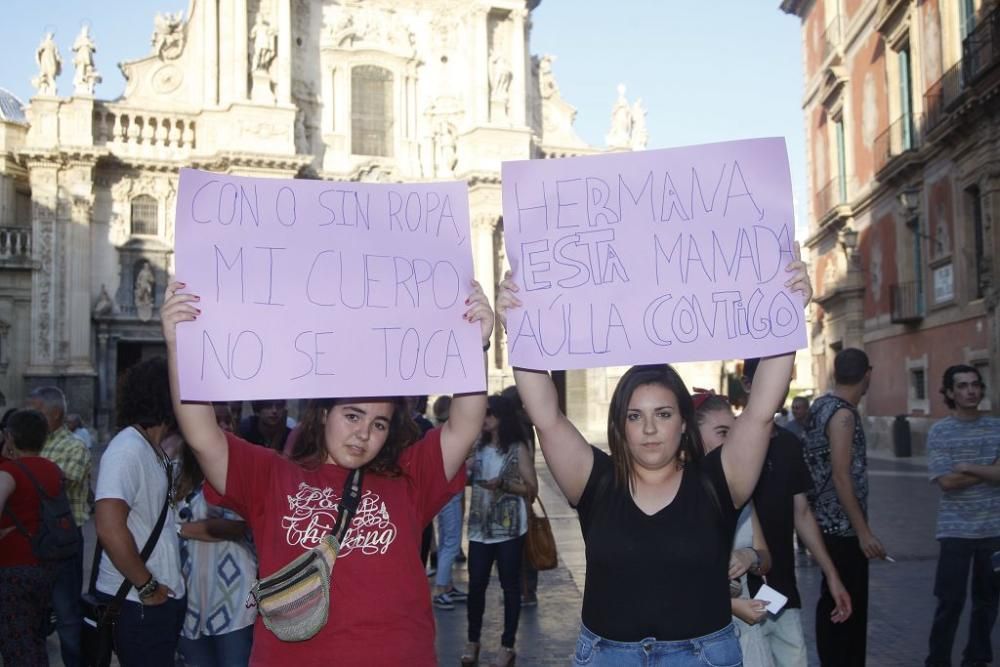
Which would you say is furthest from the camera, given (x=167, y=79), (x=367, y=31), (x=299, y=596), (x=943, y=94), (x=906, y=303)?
(x=367, y=31)

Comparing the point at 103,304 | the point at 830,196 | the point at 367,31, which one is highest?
the point at 367,31

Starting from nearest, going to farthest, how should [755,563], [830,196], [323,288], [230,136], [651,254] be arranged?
1. [323,288]
2. [651,254]
3. [755,563]
4. [230,136]
5. [830,196]

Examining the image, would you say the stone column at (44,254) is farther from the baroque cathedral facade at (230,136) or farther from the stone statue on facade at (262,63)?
the stone statue on facade at (262,63)

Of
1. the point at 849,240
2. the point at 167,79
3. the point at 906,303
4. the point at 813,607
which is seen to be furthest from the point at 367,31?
the point at 813,607

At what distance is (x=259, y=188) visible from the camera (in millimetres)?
3420

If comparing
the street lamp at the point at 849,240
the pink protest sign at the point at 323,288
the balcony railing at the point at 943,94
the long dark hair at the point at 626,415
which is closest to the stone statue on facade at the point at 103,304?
the street lamp at the point at 849,240

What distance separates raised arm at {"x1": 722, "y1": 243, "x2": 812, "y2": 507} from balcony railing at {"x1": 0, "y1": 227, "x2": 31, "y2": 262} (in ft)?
90.1

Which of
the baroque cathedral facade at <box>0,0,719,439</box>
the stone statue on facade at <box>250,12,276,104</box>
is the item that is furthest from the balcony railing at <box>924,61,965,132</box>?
the stone statue on facade at <box>250,12,276,104</box>

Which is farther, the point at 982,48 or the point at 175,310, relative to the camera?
the point at 982,48

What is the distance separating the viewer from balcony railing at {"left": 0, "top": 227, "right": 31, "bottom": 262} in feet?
88.2

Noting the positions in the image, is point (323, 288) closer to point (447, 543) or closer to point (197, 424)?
point (197, 424)

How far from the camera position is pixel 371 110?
31578mm

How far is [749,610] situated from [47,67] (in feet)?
93.3

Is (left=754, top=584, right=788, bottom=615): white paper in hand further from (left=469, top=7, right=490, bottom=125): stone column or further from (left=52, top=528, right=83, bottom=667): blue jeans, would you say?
(left=469, top=7, right=490, bottom=125): stone column
